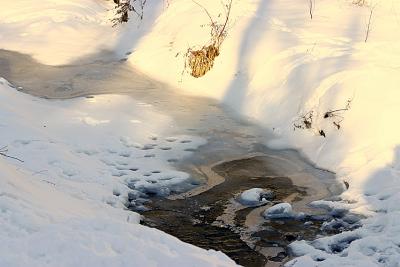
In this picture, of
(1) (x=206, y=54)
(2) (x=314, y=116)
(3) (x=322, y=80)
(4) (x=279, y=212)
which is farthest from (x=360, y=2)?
(4) (x=279, y=212)

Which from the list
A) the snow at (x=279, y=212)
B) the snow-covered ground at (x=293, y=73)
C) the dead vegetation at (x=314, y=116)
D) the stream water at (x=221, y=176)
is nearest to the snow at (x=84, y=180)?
the snow-covered ground at (x=293, y=73)

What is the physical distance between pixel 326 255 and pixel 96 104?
171 inches

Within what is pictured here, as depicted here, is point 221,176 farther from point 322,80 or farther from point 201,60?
point 201,60

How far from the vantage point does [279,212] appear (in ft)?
17.8

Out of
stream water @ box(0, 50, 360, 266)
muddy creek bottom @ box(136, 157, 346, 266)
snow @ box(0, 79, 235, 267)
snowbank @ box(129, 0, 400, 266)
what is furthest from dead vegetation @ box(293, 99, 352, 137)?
snow @ box(0, 79, 235, 267)

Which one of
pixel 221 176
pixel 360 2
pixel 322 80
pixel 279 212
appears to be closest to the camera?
pixel 279 212

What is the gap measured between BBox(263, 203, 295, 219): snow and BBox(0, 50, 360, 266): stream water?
0.07 meters

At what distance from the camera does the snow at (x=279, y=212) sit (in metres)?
5.41

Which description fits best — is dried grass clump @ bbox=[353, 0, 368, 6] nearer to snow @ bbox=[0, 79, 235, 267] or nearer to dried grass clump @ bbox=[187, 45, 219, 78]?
dried grass clump @ bbox=[187, 45, 219, 78]

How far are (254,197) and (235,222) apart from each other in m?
0.47

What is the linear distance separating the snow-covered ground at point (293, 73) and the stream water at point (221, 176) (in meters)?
0.23

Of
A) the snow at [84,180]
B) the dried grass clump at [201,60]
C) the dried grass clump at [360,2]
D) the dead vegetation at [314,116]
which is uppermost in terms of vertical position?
the dried grass clump at [360,2]

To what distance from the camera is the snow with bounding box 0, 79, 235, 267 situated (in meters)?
3.29

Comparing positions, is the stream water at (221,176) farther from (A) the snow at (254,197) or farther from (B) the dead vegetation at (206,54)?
(B) the dead vegetation at (206,54)
